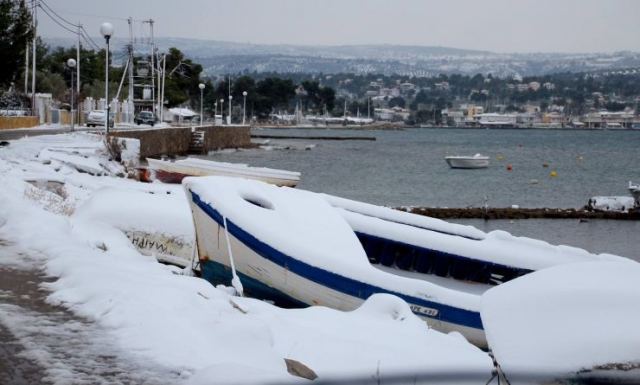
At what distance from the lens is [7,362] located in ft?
22.2

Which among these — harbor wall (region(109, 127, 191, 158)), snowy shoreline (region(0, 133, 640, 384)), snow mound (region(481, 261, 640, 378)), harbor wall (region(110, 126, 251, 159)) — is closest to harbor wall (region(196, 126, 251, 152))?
harbor wall (region(110, 126, 251, 159))

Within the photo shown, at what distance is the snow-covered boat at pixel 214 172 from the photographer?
2920 cm

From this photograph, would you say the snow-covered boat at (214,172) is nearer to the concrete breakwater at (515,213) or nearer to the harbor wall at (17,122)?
the concrete breakwater at (515,213)

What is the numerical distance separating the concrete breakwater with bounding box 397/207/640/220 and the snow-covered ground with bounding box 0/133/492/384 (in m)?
20.0

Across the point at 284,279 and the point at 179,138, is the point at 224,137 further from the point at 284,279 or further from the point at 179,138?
the point at 284,279

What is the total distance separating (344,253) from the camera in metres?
12.1

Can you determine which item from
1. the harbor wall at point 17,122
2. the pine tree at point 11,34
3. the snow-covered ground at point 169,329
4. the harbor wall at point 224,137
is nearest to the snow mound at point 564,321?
the snow-covered ground at point 169,329

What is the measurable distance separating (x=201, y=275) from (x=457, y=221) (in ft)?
58.9

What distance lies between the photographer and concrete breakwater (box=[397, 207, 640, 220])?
31.6m

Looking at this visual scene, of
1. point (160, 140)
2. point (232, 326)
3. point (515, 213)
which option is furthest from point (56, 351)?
point (160, 140)

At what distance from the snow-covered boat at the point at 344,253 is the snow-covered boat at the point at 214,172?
14.2m

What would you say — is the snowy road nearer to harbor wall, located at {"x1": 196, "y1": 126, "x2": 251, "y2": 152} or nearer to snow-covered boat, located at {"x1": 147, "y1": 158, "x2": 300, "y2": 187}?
snow-covered boat, located at {"x1": 147, "y1": 158, "x2": 300, "y2": 187}

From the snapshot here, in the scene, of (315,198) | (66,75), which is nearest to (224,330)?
(315,198)

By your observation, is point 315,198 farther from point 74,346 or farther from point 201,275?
point 74,346
